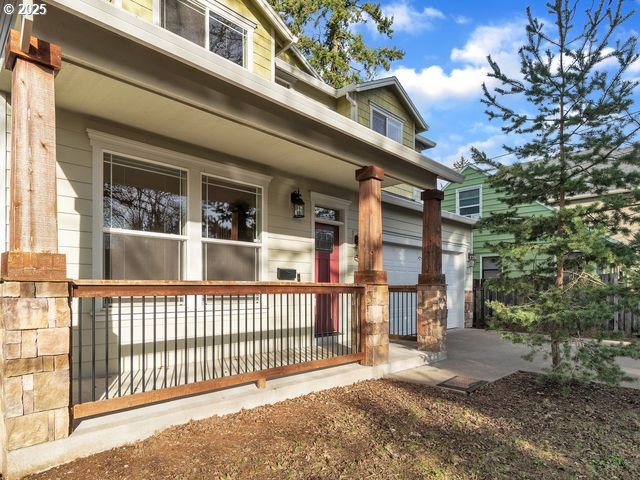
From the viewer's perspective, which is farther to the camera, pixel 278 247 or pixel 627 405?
pixel 278 247

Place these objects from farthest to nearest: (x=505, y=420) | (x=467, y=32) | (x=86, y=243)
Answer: (x=467, y=32) < (x=86, y=243) < (x=505, y=420)

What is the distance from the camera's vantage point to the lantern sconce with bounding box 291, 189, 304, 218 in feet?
19.6

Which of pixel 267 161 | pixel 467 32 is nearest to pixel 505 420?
pixel 267 161

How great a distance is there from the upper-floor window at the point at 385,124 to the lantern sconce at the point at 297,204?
434 centimetres

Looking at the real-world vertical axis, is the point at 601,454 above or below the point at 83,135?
below

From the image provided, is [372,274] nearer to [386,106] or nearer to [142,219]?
[142,219]

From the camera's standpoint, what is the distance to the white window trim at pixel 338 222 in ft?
20.8

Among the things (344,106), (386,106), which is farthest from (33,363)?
(386,106)

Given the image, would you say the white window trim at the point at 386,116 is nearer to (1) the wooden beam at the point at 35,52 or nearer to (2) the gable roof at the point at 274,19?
(2) the gable roof at the point at 274,19

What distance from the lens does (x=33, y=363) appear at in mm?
2477

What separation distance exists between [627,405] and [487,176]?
9.41 feet

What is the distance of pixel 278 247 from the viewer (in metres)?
5.84

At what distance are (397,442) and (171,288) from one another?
2105mm

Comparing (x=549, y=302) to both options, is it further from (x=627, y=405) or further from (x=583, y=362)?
(x=627, y=405)
